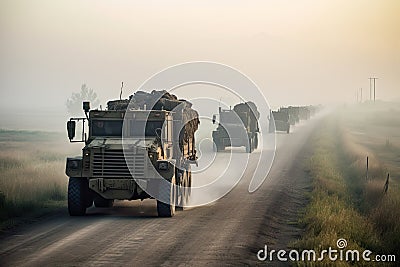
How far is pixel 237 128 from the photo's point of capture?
44.1 metres

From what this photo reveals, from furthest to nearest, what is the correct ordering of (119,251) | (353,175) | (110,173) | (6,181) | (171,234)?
(353,175) → (6,181) → (110,173) → (171,234) → (119,251)

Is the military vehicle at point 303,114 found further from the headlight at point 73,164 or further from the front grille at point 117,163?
the headlight at point 73,164

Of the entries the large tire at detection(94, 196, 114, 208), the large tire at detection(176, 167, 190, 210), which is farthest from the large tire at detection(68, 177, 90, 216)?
the large tire at detection(176, 167, 190, 210)

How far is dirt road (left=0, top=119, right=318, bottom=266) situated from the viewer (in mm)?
12352

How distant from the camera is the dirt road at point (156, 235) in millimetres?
12352

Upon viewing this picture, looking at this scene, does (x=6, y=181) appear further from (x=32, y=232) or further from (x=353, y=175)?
(x=353, y=175)

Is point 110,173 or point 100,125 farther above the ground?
point 100,125

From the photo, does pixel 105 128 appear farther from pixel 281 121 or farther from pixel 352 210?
pixel 281 121

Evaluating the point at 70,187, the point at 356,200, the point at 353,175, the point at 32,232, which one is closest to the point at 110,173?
the point at 70,187

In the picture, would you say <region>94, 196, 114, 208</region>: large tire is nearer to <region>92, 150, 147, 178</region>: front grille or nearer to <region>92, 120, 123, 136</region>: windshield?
<region>92, 120, 123, 136</region>: windshield

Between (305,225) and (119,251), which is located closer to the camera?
(119,251)

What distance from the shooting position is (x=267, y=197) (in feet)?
73.5

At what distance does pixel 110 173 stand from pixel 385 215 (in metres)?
6.75

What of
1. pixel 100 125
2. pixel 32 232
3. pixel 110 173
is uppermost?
pixel 100 125
